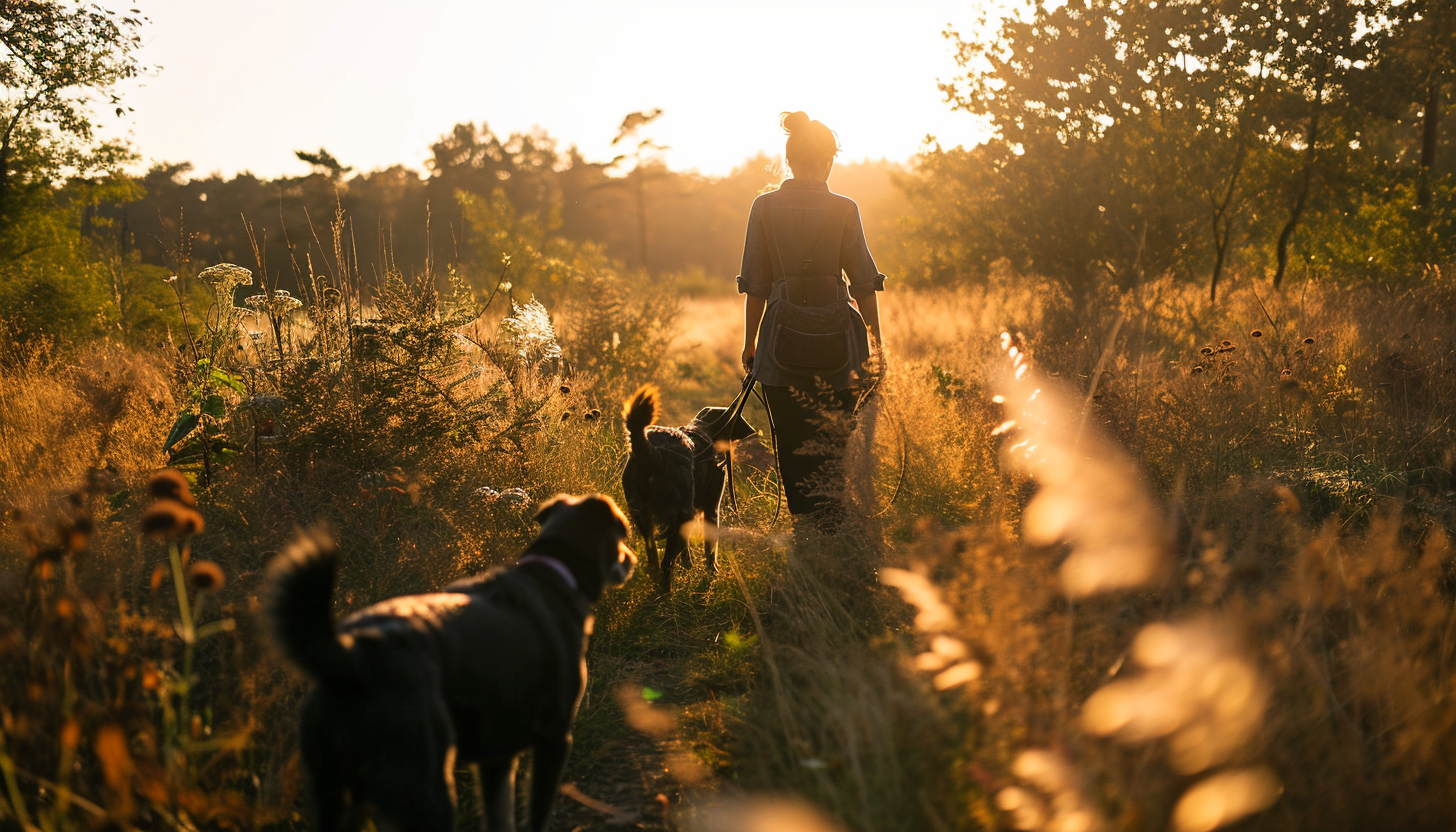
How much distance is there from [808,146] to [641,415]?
1.70m

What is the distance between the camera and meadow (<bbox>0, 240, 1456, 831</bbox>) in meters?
1.72

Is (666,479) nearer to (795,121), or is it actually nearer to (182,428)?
(795,121)

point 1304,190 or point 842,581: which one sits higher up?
point 1304,190

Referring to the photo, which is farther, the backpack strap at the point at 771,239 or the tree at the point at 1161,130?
the tree at the point at 1161,130

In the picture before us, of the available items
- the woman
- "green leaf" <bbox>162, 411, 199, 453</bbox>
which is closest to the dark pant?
the woman

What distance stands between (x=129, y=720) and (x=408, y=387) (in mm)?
2815

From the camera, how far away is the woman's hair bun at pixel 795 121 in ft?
13.4

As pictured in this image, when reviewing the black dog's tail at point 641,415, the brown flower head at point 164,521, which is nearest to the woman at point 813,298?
the black dog's tail at point 641,415

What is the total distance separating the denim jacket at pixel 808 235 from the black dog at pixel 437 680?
7.47 ft

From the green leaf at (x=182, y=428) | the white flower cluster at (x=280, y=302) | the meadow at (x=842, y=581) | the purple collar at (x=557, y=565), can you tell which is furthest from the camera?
the white flower cluster at (x=280, y=302)

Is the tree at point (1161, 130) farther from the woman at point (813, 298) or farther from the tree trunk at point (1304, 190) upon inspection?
the woman at point (813, 298)

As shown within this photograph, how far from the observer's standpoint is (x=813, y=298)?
13.4 feet

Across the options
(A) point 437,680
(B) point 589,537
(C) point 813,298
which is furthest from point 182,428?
(C) point 813,298

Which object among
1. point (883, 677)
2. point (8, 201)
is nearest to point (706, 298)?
point (8, 201)
